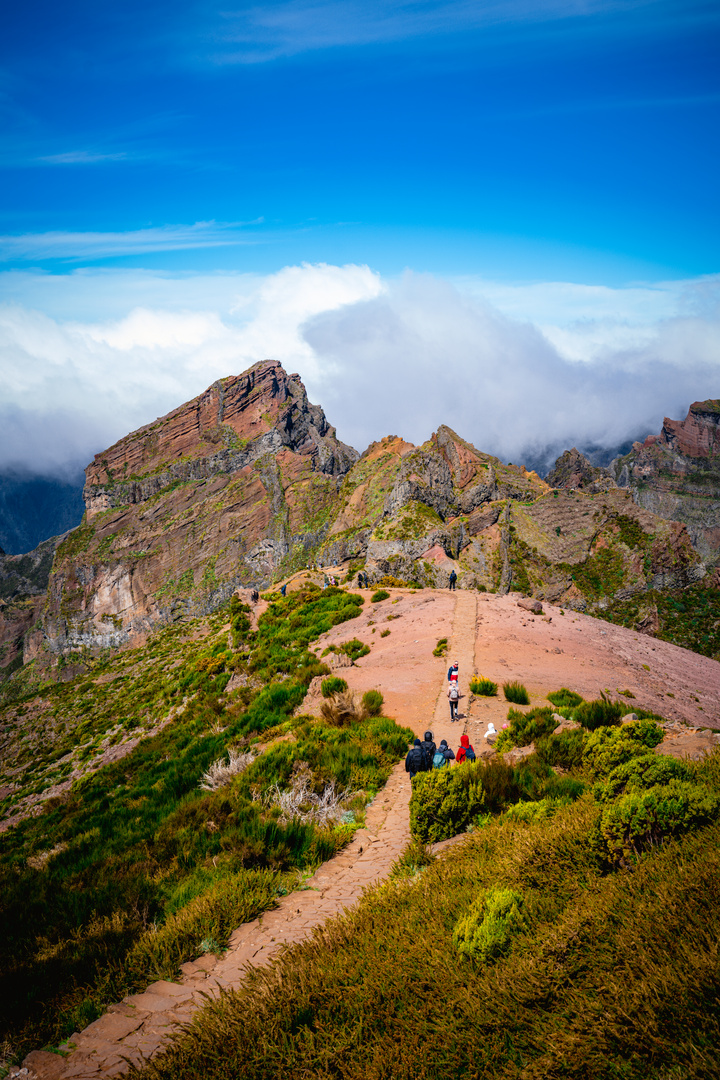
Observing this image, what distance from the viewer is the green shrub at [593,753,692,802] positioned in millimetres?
5391

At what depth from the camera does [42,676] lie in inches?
5812

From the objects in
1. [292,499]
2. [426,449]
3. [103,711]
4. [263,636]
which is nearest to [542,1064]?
[263,636]

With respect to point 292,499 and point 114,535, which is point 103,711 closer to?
point 292,499

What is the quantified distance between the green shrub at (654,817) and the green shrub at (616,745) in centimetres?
217

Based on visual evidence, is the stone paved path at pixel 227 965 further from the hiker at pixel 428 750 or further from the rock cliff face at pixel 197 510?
the rock cliff face at pixel 197 510

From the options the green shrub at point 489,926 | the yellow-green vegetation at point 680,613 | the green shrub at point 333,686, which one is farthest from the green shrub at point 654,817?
the yellow-green vegetation at point 680,613

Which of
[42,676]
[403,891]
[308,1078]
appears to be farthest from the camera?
[42,676]

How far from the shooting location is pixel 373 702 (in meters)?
15.5

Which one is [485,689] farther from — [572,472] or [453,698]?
[572,472]

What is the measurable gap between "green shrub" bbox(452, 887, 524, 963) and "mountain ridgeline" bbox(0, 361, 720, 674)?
34.7m

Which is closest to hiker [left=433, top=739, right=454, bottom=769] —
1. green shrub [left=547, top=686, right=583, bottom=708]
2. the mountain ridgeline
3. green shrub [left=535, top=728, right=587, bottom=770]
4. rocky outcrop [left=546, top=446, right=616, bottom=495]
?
green shrub [left=535, top=728, right=587, bottom=770]

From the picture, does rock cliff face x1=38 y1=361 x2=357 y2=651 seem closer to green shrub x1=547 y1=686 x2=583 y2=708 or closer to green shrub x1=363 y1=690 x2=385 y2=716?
green shrub x1=363 y1=690 x2=385 y2=716

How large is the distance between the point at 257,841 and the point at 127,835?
4414 millimetres

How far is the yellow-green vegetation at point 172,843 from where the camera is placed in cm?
544
